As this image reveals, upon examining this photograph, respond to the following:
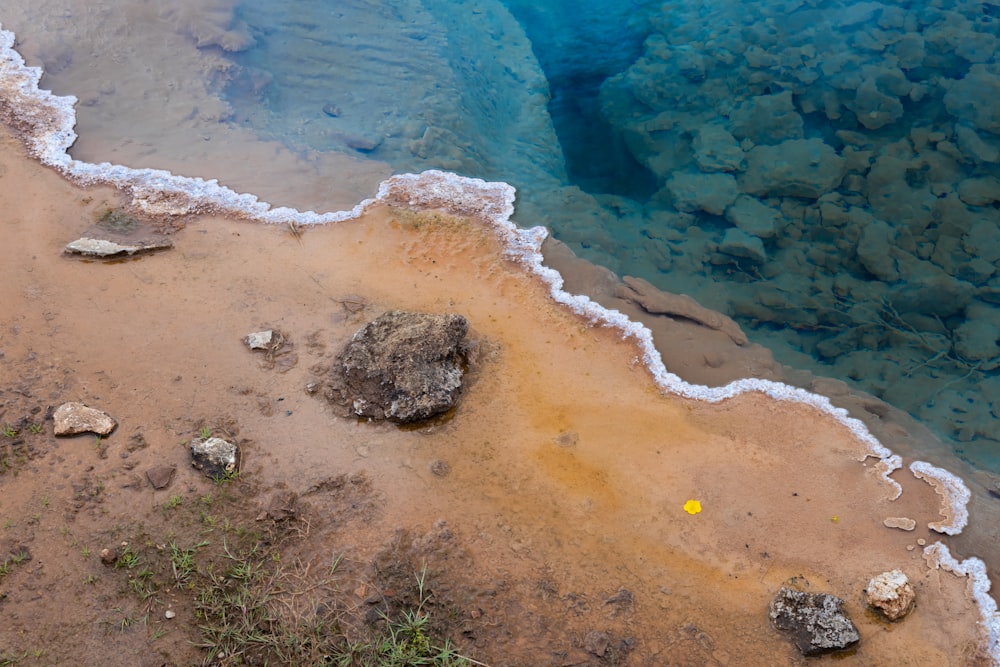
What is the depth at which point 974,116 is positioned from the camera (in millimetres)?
7586

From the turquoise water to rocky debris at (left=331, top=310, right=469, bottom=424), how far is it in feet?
6.83

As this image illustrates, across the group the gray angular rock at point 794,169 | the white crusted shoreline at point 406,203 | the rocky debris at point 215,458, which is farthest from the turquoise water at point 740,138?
the rocky debris at point 215,458

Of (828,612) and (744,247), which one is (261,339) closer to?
(828,612)

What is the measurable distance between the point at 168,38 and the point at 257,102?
1415mm

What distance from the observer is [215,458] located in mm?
4051

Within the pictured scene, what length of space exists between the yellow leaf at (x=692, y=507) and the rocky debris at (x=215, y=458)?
2.57 m

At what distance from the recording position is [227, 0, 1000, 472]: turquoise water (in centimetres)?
598

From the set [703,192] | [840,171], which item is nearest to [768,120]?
[840,171]

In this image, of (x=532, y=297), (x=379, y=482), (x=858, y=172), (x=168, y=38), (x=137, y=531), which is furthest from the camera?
(x=168, y=38)

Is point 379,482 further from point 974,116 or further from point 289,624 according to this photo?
point 974,116

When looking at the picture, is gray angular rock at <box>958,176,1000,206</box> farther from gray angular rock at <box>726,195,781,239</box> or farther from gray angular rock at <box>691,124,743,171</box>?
gray angular rock at <box>691,124,743,171</box>

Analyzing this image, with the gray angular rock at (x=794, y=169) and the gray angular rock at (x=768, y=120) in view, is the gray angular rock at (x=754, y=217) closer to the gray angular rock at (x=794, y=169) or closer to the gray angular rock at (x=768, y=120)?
the gray angular rock at (x=794, y=169)

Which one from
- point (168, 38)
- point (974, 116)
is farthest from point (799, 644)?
point (168, 38)

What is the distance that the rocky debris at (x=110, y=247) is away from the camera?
531 centimetres
